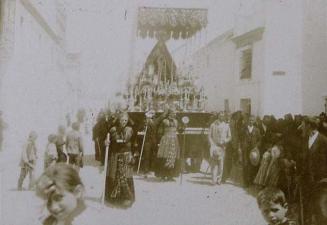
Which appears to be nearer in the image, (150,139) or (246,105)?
(246,105)

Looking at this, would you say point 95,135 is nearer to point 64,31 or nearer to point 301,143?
point 64,31

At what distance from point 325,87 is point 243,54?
1.86ft

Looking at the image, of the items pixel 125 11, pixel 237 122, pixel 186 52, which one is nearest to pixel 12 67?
pixel 125 11

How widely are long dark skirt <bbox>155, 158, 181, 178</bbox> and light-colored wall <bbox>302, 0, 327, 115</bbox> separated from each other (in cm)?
91

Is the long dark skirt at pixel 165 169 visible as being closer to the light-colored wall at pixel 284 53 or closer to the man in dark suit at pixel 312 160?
the light-colored wall at pixel 284 53

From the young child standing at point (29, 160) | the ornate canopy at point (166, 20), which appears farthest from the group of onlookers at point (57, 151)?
the ornate canopy at point (166, 20)

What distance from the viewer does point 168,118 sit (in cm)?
290

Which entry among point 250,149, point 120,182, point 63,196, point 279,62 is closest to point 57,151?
point 63,196

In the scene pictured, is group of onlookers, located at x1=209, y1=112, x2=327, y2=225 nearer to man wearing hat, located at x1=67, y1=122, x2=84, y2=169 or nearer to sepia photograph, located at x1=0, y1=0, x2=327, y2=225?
sepia photograph, located at x1=0, y1=0, x2=327, y2=225

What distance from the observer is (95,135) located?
2.78 m

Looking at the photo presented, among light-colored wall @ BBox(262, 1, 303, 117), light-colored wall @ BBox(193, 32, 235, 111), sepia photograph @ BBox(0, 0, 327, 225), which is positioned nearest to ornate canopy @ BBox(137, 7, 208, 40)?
sepia photograph @ BBox(0, 0, 327, 225)

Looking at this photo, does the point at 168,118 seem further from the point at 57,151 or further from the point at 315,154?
the point at 315,154

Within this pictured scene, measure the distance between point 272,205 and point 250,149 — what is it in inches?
15.1

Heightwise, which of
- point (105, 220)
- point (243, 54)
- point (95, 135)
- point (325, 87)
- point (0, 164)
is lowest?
point (105, 220)
